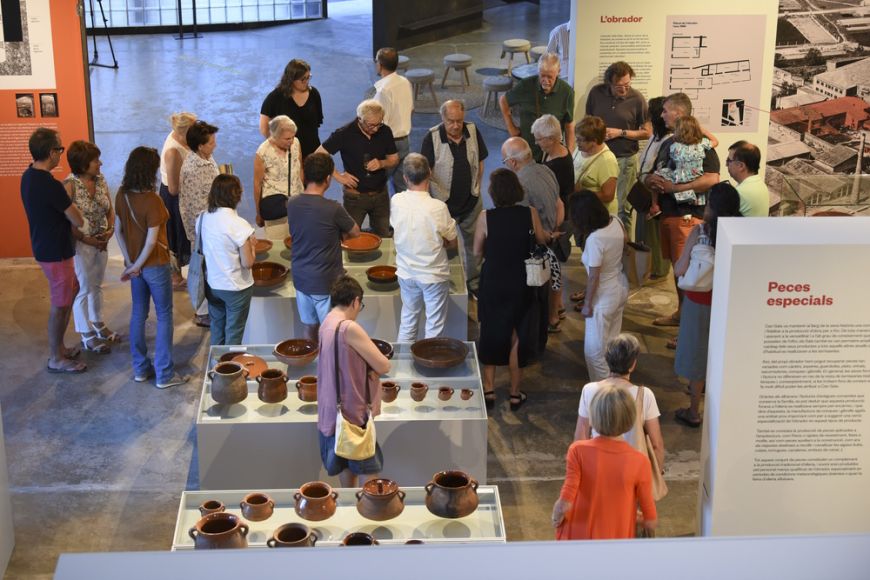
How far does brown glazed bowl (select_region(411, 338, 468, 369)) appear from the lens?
19.6ft

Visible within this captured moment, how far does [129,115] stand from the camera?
516 inches

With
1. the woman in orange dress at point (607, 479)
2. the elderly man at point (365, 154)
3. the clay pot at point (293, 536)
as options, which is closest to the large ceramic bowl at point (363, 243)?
the elderly man at point (365, 154)

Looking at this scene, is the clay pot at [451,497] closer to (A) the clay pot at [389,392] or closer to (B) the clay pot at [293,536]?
(B) the clay pot at [293,536]

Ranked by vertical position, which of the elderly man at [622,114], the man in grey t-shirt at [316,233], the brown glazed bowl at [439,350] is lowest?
the brown glazed bowl at [439,350]

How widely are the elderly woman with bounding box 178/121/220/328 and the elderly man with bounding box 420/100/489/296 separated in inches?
56.4

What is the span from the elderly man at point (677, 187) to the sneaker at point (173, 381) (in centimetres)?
331

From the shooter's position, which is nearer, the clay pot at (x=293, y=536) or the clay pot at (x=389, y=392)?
the clay pot at (x=293, y=536)

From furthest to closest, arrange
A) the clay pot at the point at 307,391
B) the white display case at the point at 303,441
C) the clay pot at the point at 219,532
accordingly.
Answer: the clay pot at the point at 307,391 → the white display case at the point at 303,441 → the clay pot at the point at 219,532

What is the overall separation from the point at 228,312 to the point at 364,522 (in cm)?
219

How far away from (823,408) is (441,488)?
1.57 metres

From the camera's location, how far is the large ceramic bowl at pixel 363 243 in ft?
24.5

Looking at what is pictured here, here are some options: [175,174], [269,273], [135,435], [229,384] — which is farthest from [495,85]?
[229,384]

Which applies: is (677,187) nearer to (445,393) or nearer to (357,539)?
(445,393)

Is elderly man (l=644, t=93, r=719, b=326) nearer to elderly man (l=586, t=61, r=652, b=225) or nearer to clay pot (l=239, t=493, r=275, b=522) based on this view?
elderly man (l=586, t=61, r=652, b=225)
